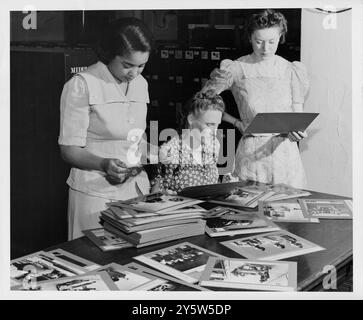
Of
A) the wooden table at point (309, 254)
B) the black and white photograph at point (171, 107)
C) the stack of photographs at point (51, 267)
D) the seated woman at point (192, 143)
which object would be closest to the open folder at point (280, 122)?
the black and white photograph at point (171, 107)

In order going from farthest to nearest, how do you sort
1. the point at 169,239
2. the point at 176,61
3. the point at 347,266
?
1. the point at 176,61
2. the point at 347,266
3. the point at 169,239

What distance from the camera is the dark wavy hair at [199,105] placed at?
1.93m

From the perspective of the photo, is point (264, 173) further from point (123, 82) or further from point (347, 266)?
point (123, 82)

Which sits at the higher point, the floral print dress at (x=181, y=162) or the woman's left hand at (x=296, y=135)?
the woman's left hand at (x=296, y=135)

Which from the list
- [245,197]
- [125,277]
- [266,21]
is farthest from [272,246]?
[266,21]

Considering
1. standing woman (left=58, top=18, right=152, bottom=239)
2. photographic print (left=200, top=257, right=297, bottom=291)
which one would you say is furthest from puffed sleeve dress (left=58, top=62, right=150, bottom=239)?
photographic print (left=200, top=257, right=297, bottom=291)

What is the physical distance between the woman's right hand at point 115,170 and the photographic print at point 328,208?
0.71 meters

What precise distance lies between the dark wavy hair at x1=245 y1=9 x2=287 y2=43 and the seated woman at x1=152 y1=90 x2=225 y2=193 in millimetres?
298

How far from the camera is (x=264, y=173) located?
2020 millimetres

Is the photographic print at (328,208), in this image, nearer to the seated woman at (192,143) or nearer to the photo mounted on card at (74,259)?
the seated woman at (192,143)

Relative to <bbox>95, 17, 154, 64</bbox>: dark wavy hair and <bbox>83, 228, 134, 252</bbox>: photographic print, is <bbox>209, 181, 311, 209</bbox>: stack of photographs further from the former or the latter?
<bbox>95, 17, 154, 64</bbox>: dark wavy hair
